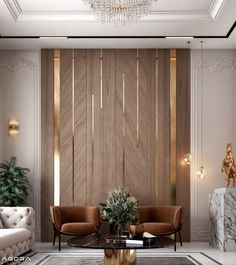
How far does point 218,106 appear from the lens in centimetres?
1015

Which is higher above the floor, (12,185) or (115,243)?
(12,185)

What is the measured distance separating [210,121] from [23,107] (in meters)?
3.43

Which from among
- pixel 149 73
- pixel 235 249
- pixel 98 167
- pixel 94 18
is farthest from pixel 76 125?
pixel 235 249

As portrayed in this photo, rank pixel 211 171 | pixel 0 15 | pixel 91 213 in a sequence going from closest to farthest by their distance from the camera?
pixel 0 15
pixel 91 213
pixel 211 171

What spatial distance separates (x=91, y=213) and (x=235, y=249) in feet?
Result: 8.06

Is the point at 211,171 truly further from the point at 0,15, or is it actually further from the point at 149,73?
the point at 0,15

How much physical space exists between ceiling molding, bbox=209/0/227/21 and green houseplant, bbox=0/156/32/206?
419 centimetres

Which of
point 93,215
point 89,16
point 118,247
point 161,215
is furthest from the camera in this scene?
point 161,215

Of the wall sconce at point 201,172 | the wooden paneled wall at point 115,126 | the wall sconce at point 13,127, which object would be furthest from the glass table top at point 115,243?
the wall sconce at point 13,127

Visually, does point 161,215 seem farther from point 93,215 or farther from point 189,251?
Answer: point 93,215

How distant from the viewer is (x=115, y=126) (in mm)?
10078

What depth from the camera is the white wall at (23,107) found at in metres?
10.1

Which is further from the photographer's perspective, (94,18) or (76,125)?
(76,125)

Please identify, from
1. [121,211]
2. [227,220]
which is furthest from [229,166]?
[121,211]
